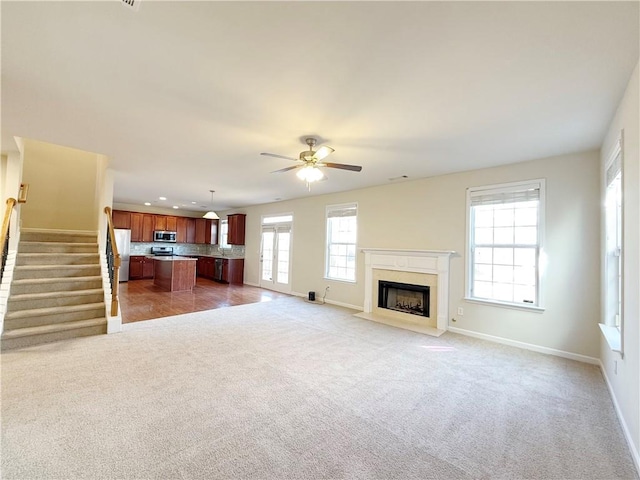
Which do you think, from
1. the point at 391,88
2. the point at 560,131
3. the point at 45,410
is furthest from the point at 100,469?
the point at 560,131

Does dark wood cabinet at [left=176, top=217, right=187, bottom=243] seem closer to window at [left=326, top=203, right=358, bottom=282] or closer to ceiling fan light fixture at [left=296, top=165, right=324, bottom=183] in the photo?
window at [left=326, top=203, right=358, bottom=282]

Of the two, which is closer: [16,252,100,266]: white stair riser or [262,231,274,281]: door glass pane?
[16,252,100,266]: white stair riser

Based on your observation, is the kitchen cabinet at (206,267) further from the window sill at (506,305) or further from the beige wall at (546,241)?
the window sill at (506,305)

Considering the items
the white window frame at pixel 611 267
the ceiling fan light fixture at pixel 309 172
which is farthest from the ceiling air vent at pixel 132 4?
the white window frame at pixel 611 267

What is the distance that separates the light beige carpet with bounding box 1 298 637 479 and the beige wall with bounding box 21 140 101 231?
11.2 feet

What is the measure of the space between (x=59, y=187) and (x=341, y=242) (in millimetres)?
6017

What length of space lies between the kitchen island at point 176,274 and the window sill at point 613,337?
25.7 ft

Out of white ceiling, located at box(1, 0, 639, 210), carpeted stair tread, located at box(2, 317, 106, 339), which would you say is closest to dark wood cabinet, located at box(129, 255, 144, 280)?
carpeted stair tread, located at box(2, 317, 106, 339)

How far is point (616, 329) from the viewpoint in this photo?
2.82m

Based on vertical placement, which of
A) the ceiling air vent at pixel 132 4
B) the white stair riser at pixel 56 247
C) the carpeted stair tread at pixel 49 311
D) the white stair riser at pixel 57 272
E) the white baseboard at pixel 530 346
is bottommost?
the white baseboard at pixel 530 346

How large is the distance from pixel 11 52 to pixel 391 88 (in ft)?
8.89

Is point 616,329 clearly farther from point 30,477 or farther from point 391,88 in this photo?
point 30,477

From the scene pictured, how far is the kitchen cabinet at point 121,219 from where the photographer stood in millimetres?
8661

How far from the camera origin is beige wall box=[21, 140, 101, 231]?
17.9ft
